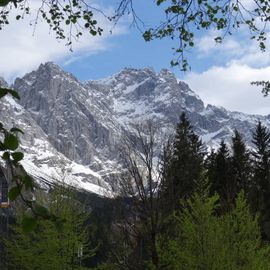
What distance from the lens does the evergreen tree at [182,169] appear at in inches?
674

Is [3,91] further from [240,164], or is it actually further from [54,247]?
[240,164]

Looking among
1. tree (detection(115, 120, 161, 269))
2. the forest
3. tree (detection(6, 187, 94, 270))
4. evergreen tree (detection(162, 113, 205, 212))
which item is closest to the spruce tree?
evergreen tree (detection(162, 113, 205, 212))

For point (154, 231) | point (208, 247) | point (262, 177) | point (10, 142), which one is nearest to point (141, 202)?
point (154, 231)

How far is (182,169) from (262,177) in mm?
14661

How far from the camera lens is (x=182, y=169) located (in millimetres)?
30484

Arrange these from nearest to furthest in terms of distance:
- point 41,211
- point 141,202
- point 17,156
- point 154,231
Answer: point 41,211, point 17,156, point 154,231, point 141,202

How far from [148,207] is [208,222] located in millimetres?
3136

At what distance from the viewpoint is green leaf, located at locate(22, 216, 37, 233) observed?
1.76 metres

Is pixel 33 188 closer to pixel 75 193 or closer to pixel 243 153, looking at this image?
pixel 75 193

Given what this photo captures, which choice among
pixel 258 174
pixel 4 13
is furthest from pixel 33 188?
pixel 258 174

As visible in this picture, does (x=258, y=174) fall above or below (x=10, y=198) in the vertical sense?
above

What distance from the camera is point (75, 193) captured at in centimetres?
2611

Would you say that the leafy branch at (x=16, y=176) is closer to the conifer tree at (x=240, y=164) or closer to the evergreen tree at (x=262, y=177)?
the evergreen tree at (x=262, y=177)

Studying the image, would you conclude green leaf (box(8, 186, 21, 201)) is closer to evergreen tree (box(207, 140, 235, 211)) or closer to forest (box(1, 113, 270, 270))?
forest (box(1, 113, 270, 270))
